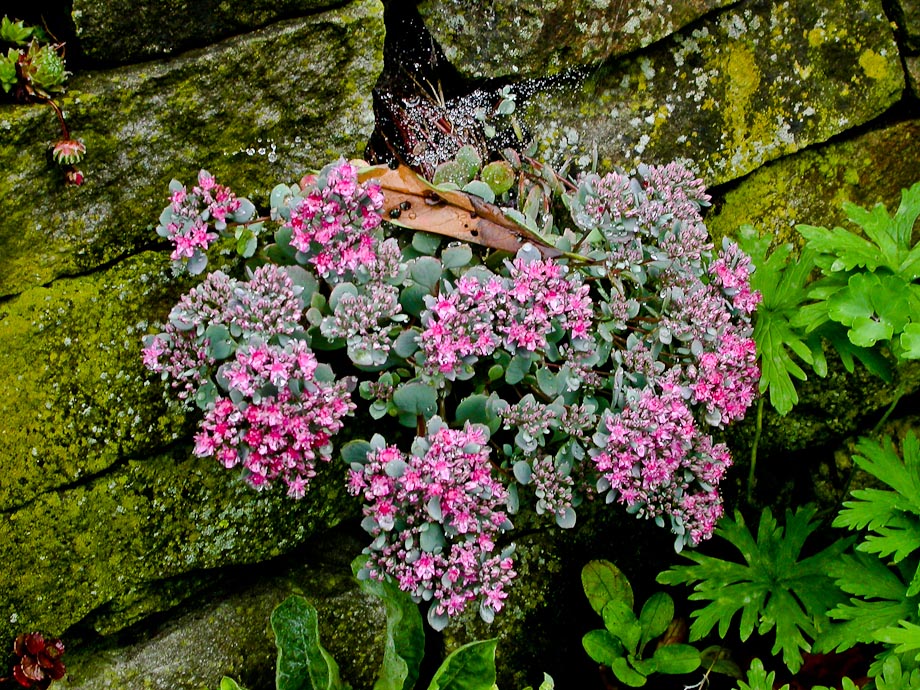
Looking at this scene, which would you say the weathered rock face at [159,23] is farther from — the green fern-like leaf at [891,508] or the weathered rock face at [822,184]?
the green fern-like leaf at [891,508]

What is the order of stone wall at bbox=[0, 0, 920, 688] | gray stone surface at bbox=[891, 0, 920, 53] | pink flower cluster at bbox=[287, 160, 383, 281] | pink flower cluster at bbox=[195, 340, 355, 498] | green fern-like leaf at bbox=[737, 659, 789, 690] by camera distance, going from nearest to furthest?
1. pink flower cluster at bbox=[195, 340, 355, 498]
2. pink flower cluster at bbox=[287, 160, 383, 281]
3. stone wall at bbox=[0, 0, 920, 688]
4. green fern-like leaf at bbox=[737, 659, 789, 690]
5. gray stone surface at bbox=[891, 0, 920, 53]

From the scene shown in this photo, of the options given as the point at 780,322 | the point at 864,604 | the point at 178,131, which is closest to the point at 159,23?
the point at 178,131

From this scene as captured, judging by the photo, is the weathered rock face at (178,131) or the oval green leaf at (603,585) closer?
the weathered rock face at (178,131)

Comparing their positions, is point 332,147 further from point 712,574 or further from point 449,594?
point 712,574

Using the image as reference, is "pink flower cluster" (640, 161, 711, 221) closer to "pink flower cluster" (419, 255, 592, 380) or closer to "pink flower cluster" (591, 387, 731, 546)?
"pink flower cluster" (419, 255, 592, 380)

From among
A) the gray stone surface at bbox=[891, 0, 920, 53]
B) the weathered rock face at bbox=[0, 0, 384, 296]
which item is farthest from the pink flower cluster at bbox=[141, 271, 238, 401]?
the gray stone surface at bbox=[891, 0, 920, 53]

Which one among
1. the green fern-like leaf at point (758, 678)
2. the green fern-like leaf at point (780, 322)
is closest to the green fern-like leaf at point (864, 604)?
the green fern-like leaf at point (758, 678)
